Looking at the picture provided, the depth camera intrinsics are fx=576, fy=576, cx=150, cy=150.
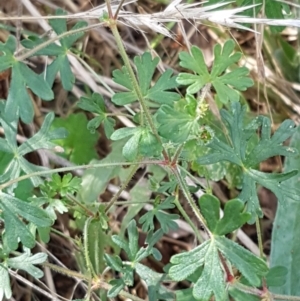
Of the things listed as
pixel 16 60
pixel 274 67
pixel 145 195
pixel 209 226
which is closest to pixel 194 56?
pixel 209 226

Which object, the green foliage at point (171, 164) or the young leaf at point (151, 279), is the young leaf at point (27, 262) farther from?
the young leaf at point (151, 279)

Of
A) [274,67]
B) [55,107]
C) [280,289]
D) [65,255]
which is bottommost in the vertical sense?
[280,289]

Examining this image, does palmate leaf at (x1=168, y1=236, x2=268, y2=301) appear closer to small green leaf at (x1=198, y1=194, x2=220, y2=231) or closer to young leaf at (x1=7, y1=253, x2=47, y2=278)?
small green leaf at (x1=198, y1=194, x2=220, y2=231)

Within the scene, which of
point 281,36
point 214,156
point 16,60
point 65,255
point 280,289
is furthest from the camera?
point 281,36

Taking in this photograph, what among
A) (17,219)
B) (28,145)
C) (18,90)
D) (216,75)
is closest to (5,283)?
(17,219)

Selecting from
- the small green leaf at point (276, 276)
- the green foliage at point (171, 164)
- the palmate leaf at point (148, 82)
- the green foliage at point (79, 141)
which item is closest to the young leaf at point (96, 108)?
the green foliage at point (171, 164)

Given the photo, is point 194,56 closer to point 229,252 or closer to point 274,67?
point 229,252
